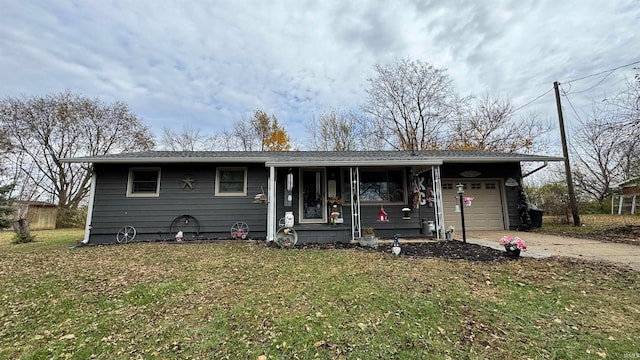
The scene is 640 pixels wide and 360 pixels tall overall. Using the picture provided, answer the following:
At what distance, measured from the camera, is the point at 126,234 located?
25.7ft

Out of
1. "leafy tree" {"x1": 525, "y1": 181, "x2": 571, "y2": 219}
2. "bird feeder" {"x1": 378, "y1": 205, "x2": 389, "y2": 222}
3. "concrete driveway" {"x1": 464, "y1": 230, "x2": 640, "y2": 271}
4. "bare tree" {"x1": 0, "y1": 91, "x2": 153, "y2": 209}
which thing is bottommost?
"concrete driveway" {"x1": 464, "y1": 230, "x2": 640, "y2": 271}

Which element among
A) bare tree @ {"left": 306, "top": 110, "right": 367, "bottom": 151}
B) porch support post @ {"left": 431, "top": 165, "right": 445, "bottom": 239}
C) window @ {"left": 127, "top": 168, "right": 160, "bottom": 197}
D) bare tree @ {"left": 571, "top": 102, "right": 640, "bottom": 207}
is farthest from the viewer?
bare tree @ {"left": 306, "top": 110, "right": 367, "bottom": 151}

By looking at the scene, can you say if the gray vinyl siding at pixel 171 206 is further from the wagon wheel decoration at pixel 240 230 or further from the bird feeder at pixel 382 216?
the bird feeder at pixel 382 216

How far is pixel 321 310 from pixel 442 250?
3.88 meters

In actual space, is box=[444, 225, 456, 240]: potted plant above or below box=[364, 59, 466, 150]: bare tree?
below

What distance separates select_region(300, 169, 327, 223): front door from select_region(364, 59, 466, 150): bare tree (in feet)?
41.0

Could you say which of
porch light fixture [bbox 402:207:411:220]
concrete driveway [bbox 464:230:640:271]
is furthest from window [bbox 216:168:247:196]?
concrete driveway [bbox 464:230:640:271]

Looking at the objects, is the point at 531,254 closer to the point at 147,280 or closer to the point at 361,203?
the point at 361,203

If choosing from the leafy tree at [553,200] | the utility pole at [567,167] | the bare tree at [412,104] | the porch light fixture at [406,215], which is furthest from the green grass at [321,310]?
the bare tree at [412,104]

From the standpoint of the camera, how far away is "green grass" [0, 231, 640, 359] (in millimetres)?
2441

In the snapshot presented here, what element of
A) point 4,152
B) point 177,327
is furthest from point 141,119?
point 177,327

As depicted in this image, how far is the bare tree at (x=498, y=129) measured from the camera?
17.3 meters

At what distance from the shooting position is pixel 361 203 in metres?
8.30

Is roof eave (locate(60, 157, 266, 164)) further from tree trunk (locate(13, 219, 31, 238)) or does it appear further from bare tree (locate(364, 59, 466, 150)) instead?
bare tree (locate(364, 59, 466, 150))
